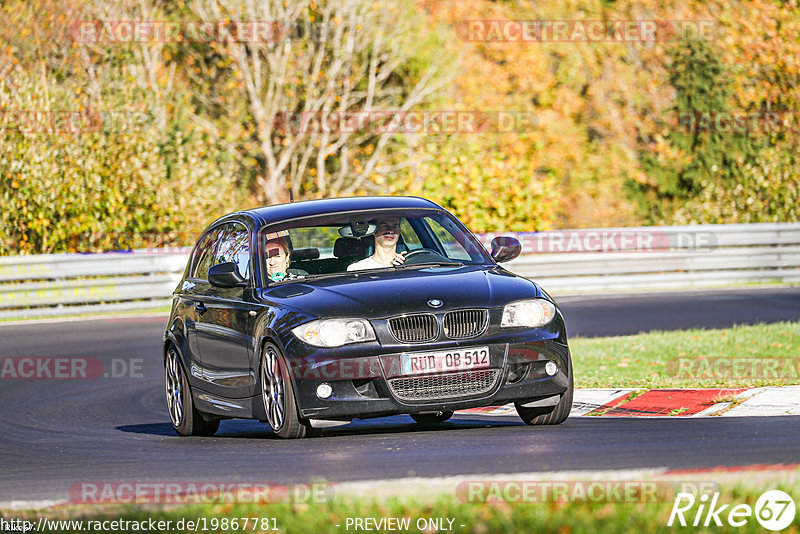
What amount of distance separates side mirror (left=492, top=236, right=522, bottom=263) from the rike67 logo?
14.7 ft

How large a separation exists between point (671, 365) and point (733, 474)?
6.94m

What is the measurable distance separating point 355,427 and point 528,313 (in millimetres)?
2195

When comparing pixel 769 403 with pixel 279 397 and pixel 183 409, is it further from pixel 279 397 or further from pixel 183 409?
pixel 183 409

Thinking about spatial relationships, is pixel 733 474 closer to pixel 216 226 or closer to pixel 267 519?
pixel 267 519

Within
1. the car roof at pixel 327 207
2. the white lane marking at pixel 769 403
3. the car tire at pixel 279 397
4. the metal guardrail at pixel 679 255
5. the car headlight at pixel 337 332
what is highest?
the car roof at pixel 327 207

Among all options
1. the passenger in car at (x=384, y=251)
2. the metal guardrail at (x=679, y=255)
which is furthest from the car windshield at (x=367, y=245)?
the metal guardrail at (x=679, y=255)

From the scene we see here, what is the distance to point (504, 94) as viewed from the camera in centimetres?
4906

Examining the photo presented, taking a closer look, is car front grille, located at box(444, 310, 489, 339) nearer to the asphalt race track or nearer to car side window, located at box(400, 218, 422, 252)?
the asphalt race track

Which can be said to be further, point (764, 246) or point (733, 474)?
point (764, 246)

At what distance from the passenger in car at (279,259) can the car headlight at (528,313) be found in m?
1.69

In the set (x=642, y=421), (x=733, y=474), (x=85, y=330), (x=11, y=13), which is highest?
(x=11, y=13)

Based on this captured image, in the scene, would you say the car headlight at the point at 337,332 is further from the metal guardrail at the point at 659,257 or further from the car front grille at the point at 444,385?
the metal guardrail at the point at 659,257

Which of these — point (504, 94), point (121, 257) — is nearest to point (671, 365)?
point (121, 257)

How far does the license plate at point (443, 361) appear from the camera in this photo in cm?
Result: 864
